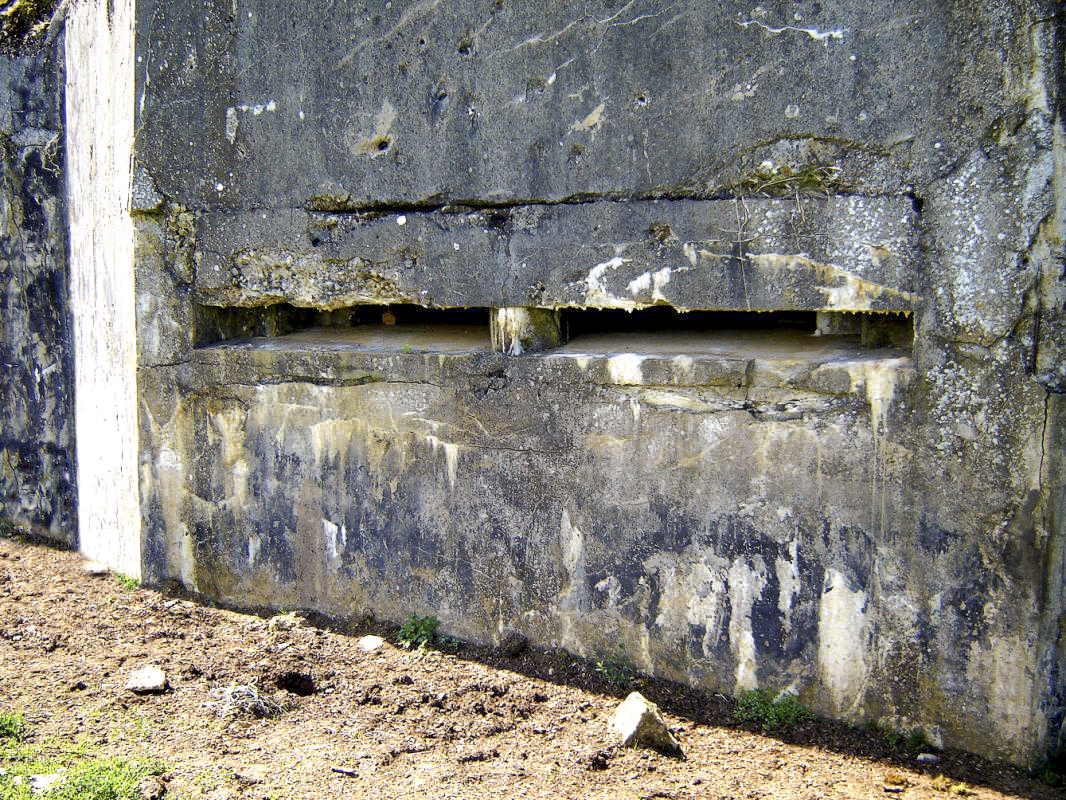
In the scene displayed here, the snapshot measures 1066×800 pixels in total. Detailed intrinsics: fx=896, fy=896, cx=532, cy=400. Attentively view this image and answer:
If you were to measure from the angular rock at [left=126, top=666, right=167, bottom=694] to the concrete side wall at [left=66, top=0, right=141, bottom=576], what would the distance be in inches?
38.2

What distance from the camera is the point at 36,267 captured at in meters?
4.46

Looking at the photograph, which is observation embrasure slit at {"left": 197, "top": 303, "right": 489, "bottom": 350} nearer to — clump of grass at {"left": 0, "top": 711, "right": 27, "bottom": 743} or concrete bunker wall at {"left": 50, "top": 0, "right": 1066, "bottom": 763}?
concrete bunker wall at {"left": 50, "top": 0, "right": 1066, "bottom": 763}

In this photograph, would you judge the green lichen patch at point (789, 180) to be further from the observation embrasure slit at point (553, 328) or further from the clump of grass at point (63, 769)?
the clump of grass at point (63, 769)

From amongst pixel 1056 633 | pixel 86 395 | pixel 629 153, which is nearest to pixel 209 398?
pixel 86 395

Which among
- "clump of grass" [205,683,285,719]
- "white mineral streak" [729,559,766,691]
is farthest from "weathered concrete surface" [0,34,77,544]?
"white mineral streak" [729,559,766,691]

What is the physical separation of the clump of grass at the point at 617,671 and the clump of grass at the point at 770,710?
1.20ft

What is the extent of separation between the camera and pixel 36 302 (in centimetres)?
449

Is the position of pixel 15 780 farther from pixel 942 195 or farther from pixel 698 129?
pixel 942 195

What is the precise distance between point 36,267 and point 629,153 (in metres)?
3.21

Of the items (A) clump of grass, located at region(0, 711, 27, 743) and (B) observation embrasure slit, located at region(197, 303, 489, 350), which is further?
(B) observation embrasure slit, located at region(197, 303, 489, 350)

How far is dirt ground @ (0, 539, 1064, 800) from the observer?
8.02ft

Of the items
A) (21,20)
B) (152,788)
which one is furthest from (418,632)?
(21,20)

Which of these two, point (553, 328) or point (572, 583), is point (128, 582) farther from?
point (553, 328)

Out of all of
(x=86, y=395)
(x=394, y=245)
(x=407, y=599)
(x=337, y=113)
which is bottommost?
(x=407, y=599)
